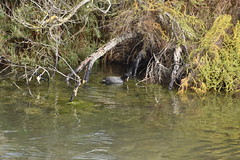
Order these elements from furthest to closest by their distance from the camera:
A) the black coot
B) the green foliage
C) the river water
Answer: the black coot
the green foliage
the river water

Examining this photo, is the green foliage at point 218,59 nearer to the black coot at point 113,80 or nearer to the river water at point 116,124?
the river water at point 116,124

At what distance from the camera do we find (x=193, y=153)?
22.3 ft

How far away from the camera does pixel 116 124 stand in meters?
8.38

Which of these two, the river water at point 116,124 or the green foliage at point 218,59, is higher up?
the green foliage at point 218,59

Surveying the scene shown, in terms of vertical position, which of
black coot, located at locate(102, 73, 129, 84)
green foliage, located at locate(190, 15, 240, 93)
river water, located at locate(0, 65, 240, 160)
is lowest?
river water, located at locate(0, 65, 240, 160)

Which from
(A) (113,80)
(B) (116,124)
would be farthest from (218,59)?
(B) (116,124)

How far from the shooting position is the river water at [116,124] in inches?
267

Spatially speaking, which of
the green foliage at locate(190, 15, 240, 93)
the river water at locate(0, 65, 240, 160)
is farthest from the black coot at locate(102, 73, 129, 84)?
the green foliage at locate(190, 15, 240, 93)

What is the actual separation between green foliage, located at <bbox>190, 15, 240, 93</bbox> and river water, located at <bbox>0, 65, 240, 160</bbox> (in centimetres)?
50

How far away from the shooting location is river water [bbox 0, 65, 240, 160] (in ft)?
22.2

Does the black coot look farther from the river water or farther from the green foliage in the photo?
the green foliage

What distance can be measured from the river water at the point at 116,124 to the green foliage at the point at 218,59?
50 centimetres

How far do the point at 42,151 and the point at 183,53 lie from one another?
6807 millimetres

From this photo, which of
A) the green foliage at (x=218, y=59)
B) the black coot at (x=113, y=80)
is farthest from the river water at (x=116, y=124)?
the black coot at (x=113, y=80)
